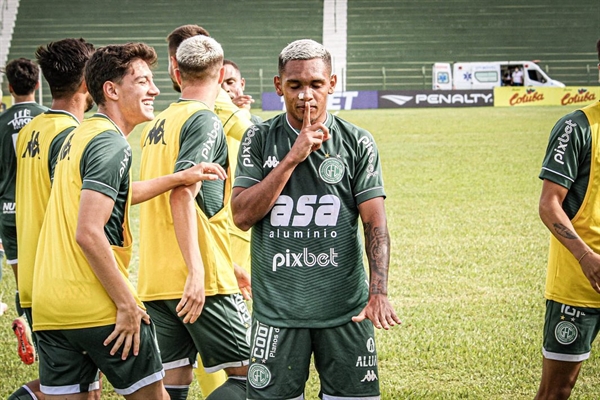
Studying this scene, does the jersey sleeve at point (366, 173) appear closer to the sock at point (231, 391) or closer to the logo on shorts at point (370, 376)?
the logo on shorts at point (370, 376)

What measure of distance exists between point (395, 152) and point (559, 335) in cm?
1748

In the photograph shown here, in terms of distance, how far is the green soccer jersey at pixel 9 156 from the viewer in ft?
20.9

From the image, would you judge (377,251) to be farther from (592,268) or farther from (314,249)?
(592,268)

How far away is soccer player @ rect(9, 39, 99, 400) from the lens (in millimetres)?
4711

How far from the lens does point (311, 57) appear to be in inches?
154

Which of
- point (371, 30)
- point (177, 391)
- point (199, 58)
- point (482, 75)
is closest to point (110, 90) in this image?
point (199, 58)

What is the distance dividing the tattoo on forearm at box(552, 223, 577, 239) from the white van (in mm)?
36914

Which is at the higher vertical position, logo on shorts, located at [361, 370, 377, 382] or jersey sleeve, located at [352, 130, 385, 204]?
jersey sleeve, located at [352, 130, 385, 204]

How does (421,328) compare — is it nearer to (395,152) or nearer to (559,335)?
(559,335)

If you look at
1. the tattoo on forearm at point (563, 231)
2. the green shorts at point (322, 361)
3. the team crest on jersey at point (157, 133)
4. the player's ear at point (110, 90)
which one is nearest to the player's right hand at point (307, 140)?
the green shorts at point (322, 361)

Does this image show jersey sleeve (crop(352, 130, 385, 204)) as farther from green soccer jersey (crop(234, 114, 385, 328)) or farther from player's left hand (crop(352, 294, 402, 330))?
player's left hand (crop(352, 294, 402, 330))

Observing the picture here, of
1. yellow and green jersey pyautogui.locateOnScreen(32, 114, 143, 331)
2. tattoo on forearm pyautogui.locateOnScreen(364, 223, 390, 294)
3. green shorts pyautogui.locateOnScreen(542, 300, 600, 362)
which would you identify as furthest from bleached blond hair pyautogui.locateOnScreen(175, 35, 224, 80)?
green shorts pyautogui.locateOnScreen(542, 300, 600, 362)

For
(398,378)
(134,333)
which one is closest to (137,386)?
(134,333)

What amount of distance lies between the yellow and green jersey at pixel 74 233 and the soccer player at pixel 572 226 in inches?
88.7
